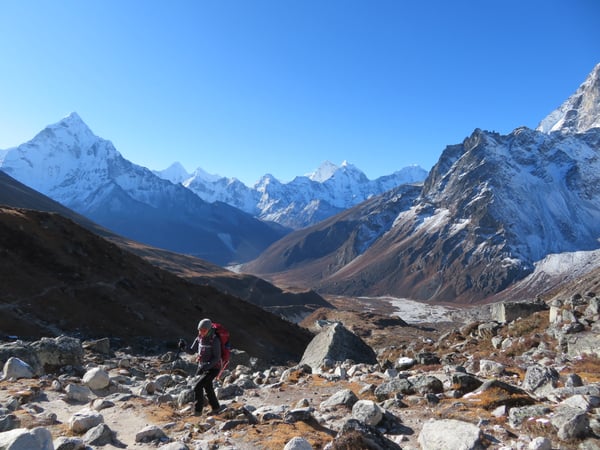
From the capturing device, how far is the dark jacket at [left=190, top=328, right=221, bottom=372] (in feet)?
42.6

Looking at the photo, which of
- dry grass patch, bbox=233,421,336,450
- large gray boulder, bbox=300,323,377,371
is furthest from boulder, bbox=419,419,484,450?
large gray boulder, bbox=300,323,377,371

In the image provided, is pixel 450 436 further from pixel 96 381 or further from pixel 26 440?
pixel 96 381

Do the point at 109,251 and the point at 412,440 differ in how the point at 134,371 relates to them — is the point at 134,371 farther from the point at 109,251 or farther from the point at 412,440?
the point at 109,251

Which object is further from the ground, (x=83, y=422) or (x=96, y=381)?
(x=83, y=422)

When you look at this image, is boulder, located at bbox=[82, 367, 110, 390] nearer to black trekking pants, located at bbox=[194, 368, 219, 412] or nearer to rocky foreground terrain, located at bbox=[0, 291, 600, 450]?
rocky foreground terrain, located at bbox=[0, 291, 600, 450]

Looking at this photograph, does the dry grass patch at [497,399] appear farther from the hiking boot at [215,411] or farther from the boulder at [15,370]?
the boulder at [15,370]

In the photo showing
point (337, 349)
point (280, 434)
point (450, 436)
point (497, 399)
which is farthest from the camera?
point (337, 349)

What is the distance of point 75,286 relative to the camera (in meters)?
40.0

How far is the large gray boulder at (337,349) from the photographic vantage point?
2816cm

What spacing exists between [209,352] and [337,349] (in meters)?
16.7

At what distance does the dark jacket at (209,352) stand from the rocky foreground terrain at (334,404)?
4.16 feet

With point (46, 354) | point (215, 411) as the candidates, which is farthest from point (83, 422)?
point (46, 354)

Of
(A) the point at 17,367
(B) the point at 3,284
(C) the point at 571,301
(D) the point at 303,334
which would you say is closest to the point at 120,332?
(B) the point at 3,284

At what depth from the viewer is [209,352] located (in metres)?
13.2
